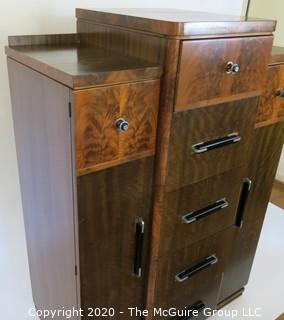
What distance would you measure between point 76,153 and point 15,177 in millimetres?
556

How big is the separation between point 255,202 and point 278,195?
4.32 feet

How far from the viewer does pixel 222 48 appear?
2.78 feet

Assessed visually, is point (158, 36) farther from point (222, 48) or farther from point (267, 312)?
point (267, 312)

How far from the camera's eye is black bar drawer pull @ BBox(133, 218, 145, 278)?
952 mm

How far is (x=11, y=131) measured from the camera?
114cm

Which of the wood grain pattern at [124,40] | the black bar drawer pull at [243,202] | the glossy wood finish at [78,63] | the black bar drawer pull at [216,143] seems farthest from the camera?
the black bar drawer pull at [243,202]

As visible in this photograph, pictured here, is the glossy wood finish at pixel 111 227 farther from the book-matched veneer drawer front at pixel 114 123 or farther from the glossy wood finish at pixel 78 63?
the glossy wood finish at pixel 78 63

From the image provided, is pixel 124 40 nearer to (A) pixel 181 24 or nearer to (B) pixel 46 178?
(A) pixel 181 24

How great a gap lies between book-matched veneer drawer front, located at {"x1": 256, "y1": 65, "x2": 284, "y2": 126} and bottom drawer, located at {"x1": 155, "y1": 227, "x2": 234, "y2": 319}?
42 centimetres

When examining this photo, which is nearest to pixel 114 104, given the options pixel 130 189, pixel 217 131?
pixel 130 189

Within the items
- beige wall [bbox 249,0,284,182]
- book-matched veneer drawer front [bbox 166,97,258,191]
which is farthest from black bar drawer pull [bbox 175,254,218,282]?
beige wall [bbox 249,0,284,182]

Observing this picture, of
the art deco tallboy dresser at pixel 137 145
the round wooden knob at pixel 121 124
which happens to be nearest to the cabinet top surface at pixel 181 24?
the art deco tallboy dresser at pixel 137 145

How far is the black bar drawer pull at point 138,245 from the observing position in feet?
3.12

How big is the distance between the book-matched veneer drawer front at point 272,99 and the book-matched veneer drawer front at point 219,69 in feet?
0.36
